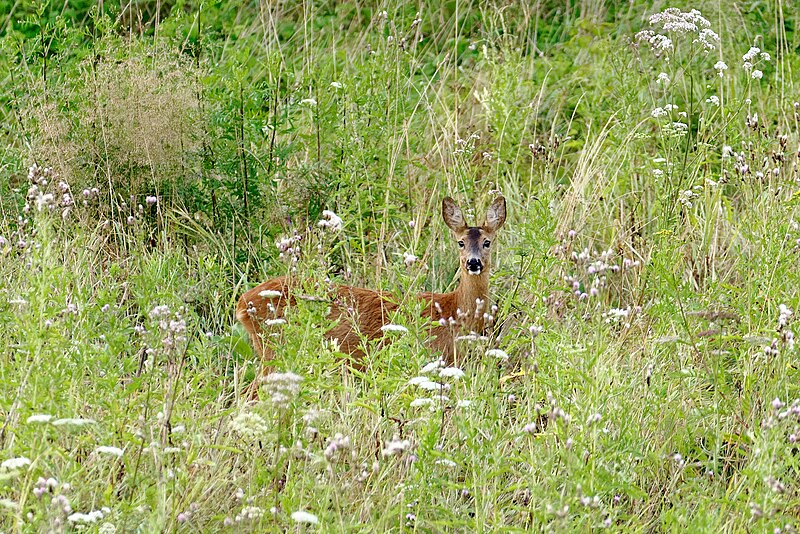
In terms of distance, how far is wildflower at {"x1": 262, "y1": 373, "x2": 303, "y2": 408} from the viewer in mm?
3184

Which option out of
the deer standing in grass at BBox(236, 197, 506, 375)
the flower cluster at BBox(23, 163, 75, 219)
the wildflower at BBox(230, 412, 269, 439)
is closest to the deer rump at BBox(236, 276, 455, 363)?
the deer standing in grass at BBox(236, 197, 506, 375)

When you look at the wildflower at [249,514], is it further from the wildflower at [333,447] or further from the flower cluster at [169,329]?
the flower cluster at [169,329]

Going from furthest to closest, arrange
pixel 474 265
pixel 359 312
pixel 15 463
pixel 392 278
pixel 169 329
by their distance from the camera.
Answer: pixel 392 278 → pixel 474 265 → pixel 359 312 → pixel 169 329 → pixel 15 463

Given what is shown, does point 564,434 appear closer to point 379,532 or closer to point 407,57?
point 379,532

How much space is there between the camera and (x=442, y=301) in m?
5.59

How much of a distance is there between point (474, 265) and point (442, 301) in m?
0.26

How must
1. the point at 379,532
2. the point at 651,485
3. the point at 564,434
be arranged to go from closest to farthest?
the point at 564,434 → the point at 379,532 → the point at 651,485

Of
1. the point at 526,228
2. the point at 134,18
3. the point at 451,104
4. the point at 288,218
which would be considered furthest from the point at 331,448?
the point at 134,18

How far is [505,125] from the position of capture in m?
6.43

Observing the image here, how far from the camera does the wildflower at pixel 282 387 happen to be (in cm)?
318

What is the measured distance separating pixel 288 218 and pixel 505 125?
1274 millimetres

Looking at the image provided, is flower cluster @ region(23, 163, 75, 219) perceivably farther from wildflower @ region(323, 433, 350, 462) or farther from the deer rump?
wildflower @ region(323, 433, 350, 462)

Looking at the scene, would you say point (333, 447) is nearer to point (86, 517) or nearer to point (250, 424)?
point (250, 424)

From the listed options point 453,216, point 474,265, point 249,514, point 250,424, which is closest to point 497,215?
point 453,216
